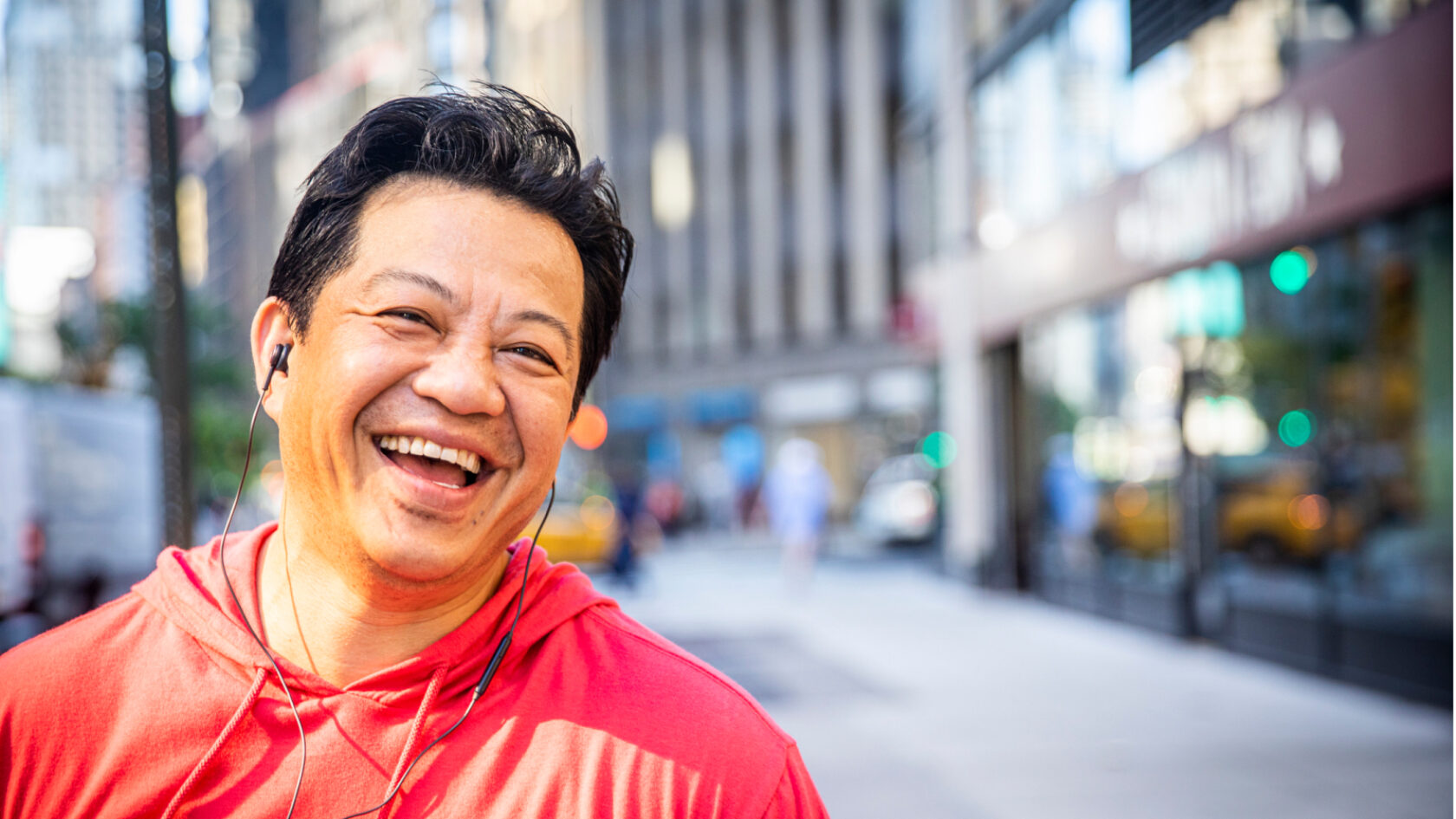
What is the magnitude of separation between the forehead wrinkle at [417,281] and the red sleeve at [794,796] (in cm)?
68

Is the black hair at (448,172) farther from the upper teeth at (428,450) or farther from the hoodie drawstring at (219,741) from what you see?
the hoodie drawstring at (219,741)

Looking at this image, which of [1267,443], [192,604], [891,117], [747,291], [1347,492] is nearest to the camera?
[192,604]

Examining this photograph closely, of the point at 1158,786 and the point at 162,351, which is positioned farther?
the point at 1158,786

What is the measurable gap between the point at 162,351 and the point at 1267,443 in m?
8.13

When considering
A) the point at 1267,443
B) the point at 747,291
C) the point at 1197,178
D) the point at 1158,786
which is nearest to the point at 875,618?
the point at 1267,443

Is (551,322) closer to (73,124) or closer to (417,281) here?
(417,281)

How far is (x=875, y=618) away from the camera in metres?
12.5

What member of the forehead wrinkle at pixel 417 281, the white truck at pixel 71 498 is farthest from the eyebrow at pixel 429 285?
the white truck at pixel 71 498

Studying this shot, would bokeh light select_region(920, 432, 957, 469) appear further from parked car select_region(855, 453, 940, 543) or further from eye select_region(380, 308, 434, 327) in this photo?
eye select_region(380, 308, 434, 327)

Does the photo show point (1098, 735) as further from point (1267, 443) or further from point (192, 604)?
point (192, 604)

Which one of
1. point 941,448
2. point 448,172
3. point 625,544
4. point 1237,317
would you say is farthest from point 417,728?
point 941,448

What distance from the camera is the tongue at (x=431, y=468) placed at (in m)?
1.44

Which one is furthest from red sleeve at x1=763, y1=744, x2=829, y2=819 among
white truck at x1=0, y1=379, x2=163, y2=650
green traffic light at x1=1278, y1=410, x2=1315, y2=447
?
green traffic light at x1=1278, y1=410, x2=1315, y2=447

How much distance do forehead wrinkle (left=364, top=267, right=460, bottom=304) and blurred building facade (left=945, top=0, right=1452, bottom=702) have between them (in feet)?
22.4
